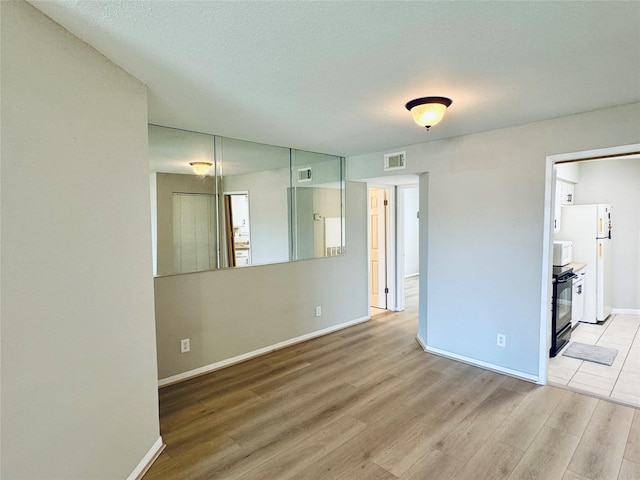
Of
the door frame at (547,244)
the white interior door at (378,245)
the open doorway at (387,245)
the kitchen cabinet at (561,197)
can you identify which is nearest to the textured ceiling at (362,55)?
the door frame at (547,244)

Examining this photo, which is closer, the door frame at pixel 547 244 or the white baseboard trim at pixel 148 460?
the white baseboard trim at pixel 148 460

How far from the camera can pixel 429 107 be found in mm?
2404

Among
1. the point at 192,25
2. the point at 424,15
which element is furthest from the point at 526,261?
the point at 192,25

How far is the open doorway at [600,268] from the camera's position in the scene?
3538 millimetres

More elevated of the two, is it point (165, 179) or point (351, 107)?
point (351, 107)

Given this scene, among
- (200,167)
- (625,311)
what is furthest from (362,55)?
(625,311)

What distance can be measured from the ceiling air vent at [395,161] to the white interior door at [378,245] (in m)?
1.28

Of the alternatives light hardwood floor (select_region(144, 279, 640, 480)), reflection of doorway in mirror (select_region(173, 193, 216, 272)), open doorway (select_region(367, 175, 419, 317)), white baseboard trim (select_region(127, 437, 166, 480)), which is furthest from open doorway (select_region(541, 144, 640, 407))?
reflection of doorway in mirror (select_region(173, 193, 216, 272))

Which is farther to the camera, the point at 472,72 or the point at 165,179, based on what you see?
the point at 165,179

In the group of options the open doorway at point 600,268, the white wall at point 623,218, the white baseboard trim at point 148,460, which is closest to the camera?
the white baseboard trim at point 148,460

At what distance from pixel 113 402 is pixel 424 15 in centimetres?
247

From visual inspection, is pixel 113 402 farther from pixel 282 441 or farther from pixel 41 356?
pixel 282 441

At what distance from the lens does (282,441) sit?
238cm

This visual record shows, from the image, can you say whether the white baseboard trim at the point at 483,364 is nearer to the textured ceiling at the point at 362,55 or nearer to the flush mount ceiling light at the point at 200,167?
the textured ceiling at the point at 362,55
